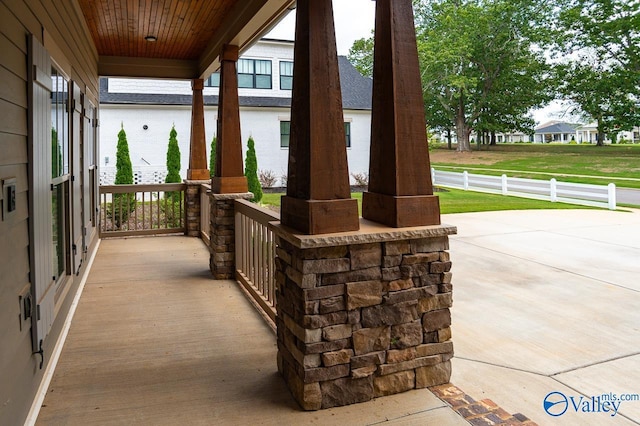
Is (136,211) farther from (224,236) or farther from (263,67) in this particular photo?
(263,67)

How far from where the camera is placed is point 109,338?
11.6 feet

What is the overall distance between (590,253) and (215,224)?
18.3ft

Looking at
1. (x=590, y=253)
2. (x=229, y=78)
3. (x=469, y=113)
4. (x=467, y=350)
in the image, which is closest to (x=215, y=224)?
(x=229, y=78)

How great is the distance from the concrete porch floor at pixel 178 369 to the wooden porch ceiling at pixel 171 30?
2.63 meters

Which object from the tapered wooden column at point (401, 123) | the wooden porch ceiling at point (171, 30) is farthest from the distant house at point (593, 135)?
the tapered wooden column at point (401, 123)

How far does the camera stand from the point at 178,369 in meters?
2.98

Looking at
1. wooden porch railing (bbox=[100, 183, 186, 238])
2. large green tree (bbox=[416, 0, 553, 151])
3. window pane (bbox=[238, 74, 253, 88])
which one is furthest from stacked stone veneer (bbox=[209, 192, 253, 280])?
window pane (bbox=[238, 74, 253, 88])

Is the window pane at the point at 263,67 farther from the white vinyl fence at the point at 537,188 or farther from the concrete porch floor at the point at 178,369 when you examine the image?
the concrete porch floor at the point at 178,369

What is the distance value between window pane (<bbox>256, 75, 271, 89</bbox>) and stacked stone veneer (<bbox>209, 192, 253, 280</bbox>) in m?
11.3

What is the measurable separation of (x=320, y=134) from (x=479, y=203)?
12283 millimetres

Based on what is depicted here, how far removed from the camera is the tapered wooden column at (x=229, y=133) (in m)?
5.41

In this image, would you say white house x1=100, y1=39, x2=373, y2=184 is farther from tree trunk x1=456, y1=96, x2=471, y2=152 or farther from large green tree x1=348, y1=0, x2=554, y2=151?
tree trunk x1=456, y1=96, x2=471, y2=152

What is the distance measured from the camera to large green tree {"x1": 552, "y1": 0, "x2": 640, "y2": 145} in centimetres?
2353

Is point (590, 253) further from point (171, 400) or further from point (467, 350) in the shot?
point (171, 400)
